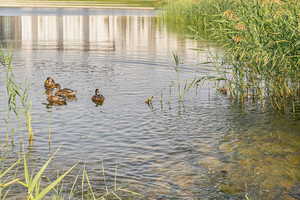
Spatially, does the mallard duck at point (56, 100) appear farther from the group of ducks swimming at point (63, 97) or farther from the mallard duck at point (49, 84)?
the mallard duck at point (49, 84)

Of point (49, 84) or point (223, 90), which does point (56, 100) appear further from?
point (223, 90)

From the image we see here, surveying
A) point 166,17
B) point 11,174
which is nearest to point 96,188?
point 11,174

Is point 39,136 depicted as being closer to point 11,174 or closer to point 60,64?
point 11,174

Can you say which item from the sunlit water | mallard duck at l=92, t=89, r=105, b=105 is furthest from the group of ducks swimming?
the sunlit water

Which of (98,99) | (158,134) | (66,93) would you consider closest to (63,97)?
(66,93)

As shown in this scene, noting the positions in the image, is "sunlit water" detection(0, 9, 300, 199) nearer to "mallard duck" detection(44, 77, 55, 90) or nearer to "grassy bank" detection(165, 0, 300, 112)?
"mallard duck" detection(44, 77, 55, 90)

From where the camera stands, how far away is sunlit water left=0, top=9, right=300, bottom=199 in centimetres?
887

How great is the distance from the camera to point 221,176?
30.0ft

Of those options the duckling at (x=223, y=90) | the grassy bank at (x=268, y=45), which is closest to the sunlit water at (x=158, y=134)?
the duckling at (x=223, y=90)

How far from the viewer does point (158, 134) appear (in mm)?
11695

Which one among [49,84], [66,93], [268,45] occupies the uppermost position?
[268,45]

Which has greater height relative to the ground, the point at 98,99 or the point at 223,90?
the point at 223,90

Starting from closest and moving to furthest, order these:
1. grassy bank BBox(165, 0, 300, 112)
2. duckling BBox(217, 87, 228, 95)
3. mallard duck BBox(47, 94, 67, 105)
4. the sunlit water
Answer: the sunlit water, grassy bank BBox(165, 0, 300, 112), mallard duck BBox(47, 94, 67, 105), duckling BBox(217, 87, 228, 95)

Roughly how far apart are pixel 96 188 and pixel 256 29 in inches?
236
